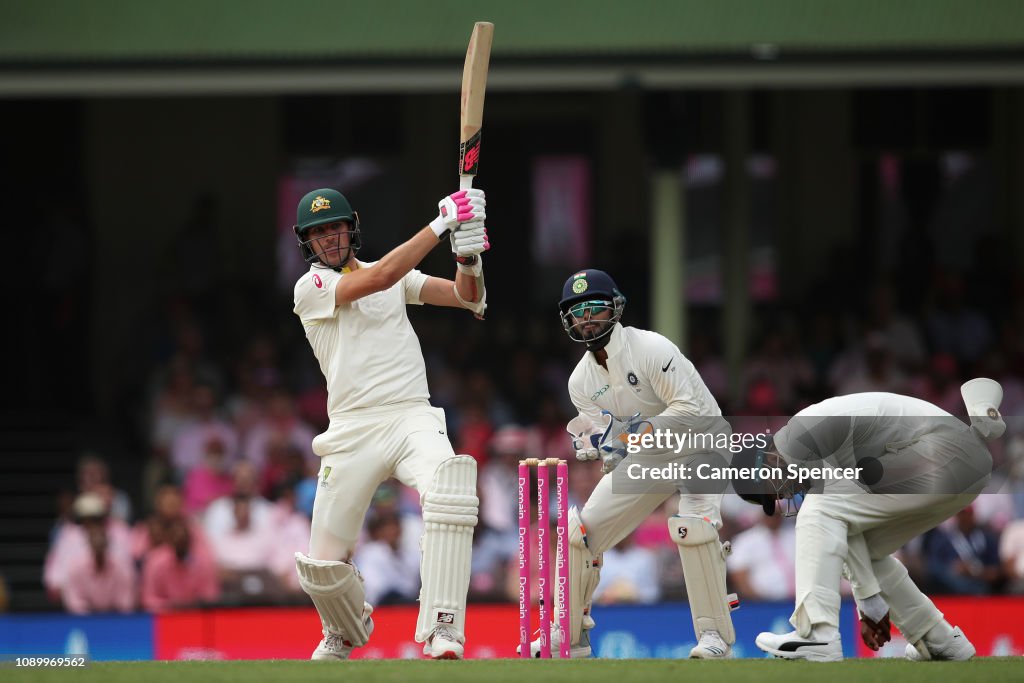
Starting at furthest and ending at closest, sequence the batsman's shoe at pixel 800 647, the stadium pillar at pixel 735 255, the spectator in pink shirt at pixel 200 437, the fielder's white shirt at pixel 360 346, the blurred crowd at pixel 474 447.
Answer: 1. the stadium pillar at pixel 735 255
2. the spectator in pink shirt at pixel 200 437
3. the blurred crowd at pixel 474 447
4. the fielder's white shirt at pixel 360 346
5. the batsman's shoe at pixel 800 647

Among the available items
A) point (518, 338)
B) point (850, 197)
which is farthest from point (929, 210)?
point (518, 338)

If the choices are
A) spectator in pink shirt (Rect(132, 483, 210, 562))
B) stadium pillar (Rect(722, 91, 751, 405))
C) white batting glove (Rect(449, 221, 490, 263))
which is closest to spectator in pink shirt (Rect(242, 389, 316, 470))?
spectator in pink shirt (Rect(132, 483, 210, 562))

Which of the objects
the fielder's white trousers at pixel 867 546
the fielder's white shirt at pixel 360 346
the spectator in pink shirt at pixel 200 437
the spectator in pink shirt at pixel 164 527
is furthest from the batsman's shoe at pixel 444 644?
the spectator in pink shirt at pixel 200 437

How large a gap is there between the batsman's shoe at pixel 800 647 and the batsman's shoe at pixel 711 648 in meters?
0.66

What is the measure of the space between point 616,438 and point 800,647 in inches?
46.2

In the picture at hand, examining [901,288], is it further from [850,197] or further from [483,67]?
[483,67]

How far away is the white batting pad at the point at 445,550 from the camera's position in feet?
20.8

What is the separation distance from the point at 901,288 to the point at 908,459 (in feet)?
25.4

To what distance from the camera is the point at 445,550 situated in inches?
251

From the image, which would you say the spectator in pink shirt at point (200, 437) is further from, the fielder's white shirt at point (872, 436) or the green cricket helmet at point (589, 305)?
the fielder's white shirt at point (872, 436)

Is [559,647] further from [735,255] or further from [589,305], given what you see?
[735,255]

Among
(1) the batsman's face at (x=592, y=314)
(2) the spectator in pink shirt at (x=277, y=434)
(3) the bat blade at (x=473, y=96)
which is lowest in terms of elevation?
(1) the batsman's face at (x=592, y=314)

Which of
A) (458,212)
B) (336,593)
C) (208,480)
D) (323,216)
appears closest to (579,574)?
(336,593)

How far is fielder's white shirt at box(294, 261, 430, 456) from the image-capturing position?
21.9 ft
